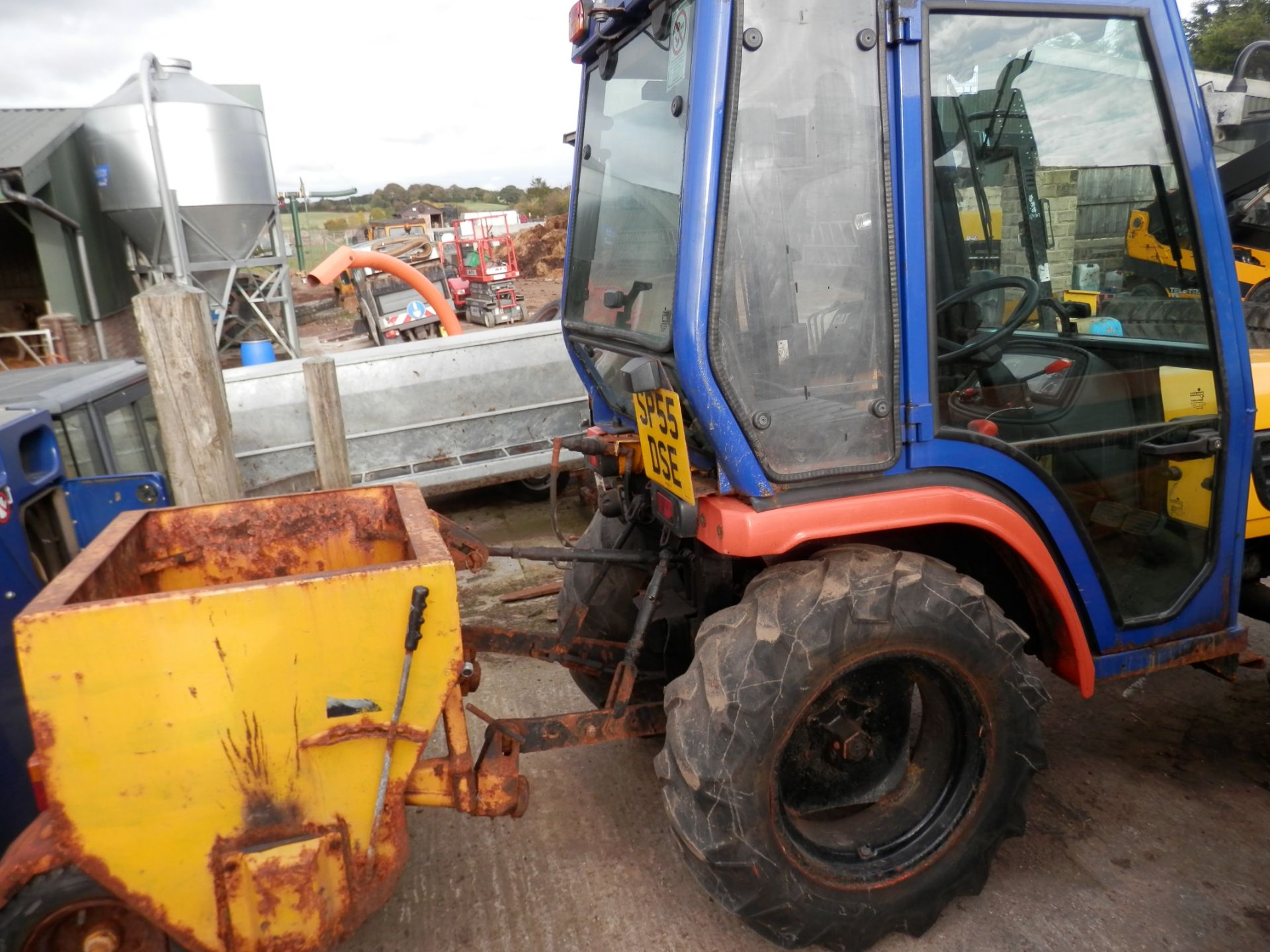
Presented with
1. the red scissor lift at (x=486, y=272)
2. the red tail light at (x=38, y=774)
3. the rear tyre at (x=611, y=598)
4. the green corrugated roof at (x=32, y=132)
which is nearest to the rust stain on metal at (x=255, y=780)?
the red tail light at (x=38, y=774)

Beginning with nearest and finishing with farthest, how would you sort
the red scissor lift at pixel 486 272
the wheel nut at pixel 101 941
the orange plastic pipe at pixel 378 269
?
1. the wheel nut at pixel 101 941
2. the orange plastic pipe at pixel 378 269
3. the red scissor lift at pixel 486 272

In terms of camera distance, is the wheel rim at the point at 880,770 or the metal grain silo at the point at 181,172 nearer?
the wheel rim at the point at 880,770

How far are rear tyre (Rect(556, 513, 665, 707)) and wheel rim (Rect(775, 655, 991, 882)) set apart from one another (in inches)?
28.3

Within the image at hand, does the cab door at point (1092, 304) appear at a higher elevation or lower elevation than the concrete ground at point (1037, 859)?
higher

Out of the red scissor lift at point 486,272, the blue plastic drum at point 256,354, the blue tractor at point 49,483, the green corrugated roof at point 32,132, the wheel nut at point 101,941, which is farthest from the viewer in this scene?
the red scissor lift at point 486,272

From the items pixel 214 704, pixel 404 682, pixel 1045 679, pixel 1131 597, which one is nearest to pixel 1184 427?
pixel 1131 597

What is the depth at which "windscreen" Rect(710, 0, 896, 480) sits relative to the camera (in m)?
2.08

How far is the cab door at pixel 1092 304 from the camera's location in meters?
2.36

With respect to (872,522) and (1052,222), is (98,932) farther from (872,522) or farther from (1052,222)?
(1052,222)

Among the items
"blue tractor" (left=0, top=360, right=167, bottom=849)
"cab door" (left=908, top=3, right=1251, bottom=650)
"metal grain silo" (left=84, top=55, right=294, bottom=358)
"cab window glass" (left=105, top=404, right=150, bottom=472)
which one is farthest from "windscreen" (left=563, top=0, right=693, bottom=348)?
"metal grain silo" (left=84, top=55, right=294, bottom=358)

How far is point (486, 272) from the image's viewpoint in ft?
65.5

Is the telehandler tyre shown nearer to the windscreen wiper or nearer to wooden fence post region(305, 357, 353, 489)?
the windscreen wiper

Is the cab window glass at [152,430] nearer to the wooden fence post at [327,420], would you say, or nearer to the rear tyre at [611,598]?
the wooden fence post at [327,420]

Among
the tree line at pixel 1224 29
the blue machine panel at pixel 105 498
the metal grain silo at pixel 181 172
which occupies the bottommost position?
the blue machine panel at pixel 105 498
